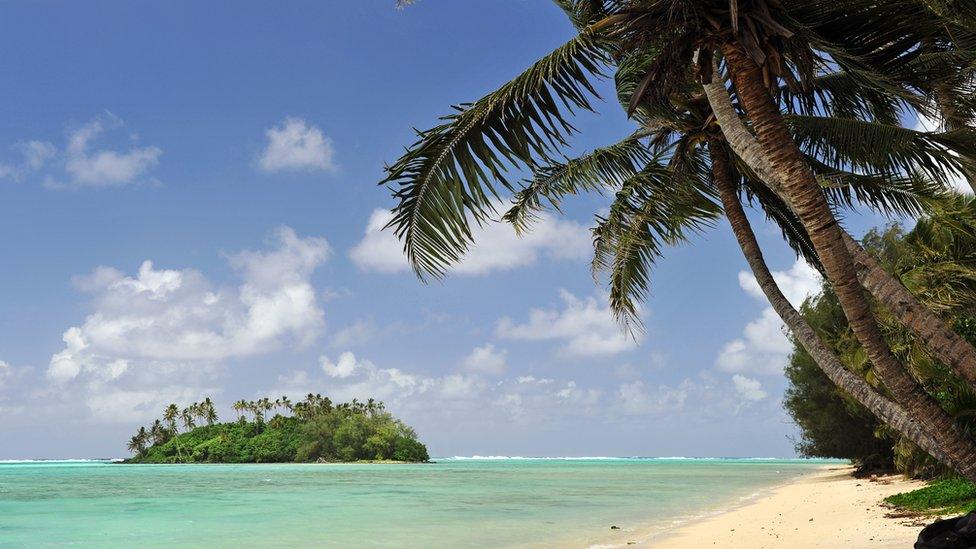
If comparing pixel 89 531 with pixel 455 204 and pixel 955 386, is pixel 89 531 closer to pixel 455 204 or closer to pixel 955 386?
Result: pixel 455 204

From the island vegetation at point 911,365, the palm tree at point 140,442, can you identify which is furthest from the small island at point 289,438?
the island vegetation at point 911,365

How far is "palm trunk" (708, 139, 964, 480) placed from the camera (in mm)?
5398

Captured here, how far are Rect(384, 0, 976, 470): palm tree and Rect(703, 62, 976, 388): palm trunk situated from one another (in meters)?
0.24

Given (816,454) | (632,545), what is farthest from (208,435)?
(632,545)

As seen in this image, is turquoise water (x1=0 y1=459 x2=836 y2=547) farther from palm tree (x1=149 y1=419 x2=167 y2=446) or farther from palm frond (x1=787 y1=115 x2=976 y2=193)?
palm tree (x1=149 y1=419 x2=167 y2=446)

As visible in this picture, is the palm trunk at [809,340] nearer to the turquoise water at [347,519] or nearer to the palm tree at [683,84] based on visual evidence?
the palm tree at [683,84]

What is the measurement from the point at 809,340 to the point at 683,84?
2.52 metres

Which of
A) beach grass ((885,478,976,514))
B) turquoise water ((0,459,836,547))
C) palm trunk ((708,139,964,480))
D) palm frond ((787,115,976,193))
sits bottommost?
turquoise water ((0,459,836,547))

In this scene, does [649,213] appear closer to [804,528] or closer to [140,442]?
[804,528]

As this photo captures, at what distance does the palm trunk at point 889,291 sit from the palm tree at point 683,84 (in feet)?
0.80

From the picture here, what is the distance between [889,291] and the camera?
530cm

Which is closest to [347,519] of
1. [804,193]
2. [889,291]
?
[889,291]

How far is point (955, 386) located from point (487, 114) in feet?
21.5

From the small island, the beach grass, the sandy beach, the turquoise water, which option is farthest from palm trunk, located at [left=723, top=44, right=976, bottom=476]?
the small island
